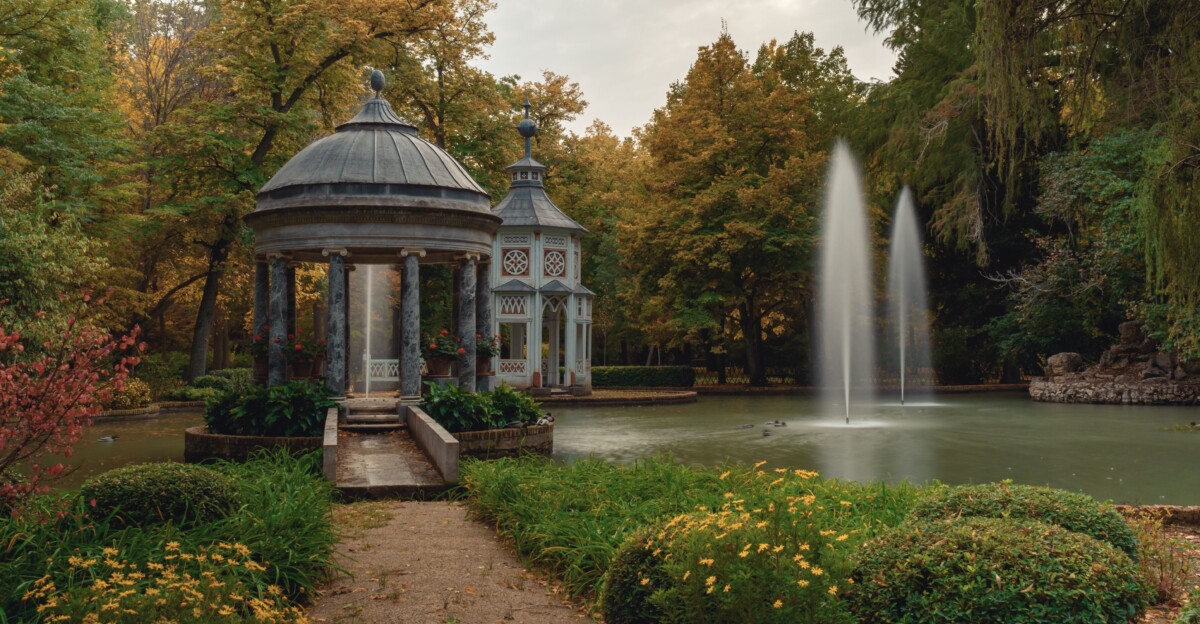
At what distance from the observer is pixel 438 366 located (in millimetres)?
17859

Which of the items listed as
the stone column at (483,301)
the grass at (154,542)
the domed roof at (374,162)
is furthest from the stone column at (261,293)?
the grass at (154,542)

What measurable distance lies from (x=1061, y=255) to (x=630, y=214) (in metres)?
16.0

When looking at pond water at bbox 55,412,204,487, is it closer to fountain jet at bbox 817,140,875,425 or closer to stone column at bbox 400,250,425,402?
Result: stone column at bbox 400,250,425,402

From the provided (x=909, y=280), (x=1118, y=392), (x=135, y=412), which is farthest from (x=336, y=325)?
(x=909, y=280)

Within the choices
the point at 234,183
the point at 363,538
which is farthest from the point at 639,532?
the point at 234,183

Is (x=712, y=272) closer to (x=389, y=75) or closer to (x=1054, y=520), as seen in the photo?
(x=389, y=75)

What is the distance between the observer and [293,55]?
93.2 ft

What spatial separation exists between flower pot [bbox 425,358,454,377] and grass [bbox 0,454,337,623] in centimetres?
997

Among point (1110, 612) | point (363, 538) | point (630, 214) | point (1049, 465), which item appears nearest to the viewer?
point (1110, 612)

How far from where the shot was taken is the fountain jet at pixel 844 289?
1230 inches

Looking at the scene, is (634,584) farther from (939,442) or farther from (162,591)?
(939,442)

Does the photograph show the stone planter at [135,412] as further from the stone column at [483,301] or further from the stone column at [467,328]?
the stone column at [467,328]

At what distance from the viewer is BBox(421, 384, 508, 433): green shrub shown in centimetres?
1471

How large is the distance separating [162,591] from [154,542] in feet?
4.99
